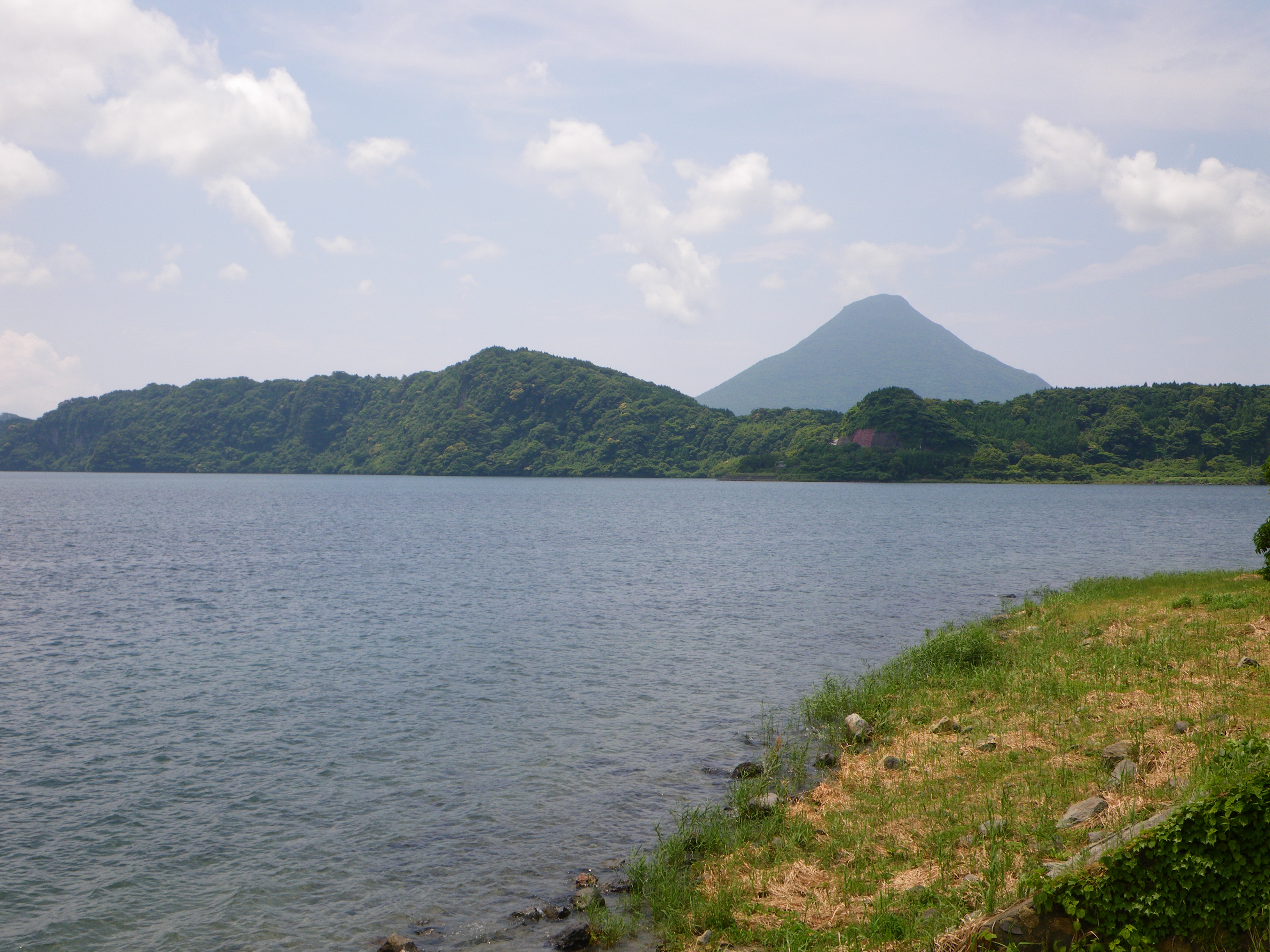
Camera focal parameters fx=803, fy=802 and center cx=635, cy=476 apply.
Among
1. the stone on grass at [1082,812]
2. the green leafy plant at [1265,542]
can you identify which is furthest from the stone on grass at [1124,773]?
the green leafy plant at [1265,542]

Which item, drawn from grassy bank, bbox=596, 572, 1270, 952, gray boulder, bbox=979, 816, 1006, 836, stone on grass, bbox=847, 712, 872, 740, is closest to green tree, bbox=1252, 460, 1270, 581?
grassy bank, bbox=596, 572, 1270, 952

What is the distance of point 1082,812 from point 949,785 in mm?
3284

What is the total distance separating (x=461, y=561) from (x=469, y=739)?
40259mm

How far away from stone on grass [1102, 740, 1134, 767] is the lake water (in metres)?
7.75

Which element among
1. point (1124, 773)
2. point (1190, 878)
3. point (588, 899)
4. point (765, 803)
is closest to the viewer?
point (1190, 878)

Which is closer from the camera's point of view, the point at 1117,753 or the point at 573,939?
the point at 573,939

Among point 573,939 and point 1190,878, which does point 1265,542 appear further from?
point 573,939

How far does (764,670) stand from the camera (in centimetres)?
2734

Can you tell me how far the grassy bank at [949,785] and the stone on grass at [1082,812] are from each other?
14 cm

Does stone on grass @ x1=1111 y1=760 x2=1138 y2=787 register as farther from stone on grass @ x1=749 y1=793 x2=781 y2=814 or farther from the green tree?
the green tree

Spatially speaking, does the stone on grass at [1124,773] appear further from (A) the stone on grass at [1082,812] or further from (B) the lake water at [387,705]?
(B) the lake water at [387,705]

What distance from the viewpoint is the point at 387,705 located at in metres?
23.7

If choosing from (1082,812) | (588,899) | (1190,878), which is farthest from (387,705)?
(1190,878)

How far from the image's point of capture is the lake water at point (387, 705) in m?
13.4
